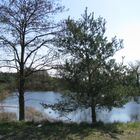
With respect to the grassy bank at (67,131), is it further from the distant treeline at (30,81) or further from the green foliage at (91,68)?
the distant treeline at (30,81)

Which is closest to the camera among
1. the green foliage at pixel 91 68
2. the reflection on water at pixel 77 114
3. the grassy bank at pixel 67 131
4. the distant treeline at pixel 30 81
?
the grassy bank at pixel 67 131

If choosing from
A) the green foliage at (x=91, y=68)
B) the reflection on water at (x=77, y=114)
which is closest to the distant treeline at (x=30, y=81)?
the reflection on water at (x=77, y=114)

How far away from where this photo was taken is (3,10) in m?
18.0

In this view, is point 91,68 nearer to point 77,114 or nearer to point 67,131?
point 67,131

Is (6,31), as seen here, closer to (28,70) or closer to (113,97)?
(28,70)

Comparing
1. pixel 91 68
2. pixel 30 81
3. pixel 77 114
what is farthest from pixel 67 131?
pixel 77 114

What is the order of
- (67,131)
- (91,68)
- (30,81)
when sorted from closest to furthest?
(67,131) → (91,68) → (30,81)

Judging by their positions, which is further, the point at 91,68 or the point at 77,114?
the point at 77,114

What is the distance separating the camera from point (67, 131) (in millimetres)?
12203

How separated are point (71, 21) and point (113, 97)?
11.3ft

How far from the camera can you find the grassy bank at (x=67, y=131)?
450 inches

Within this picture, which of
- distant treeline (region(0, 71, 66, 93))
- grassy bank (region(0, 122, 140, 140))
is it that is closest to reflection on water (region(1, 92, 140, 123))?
distant treeline (region(0, 71, 66, 93))

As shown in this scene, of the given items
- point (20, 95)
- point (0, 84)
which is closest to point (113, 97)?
point (20, 95)

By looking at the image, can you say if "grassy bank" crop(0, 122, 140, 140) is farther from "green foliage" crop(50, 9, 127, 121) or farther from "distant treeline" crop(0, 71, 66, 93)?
"distant treeline" crop(0, 71, 66, 93)
